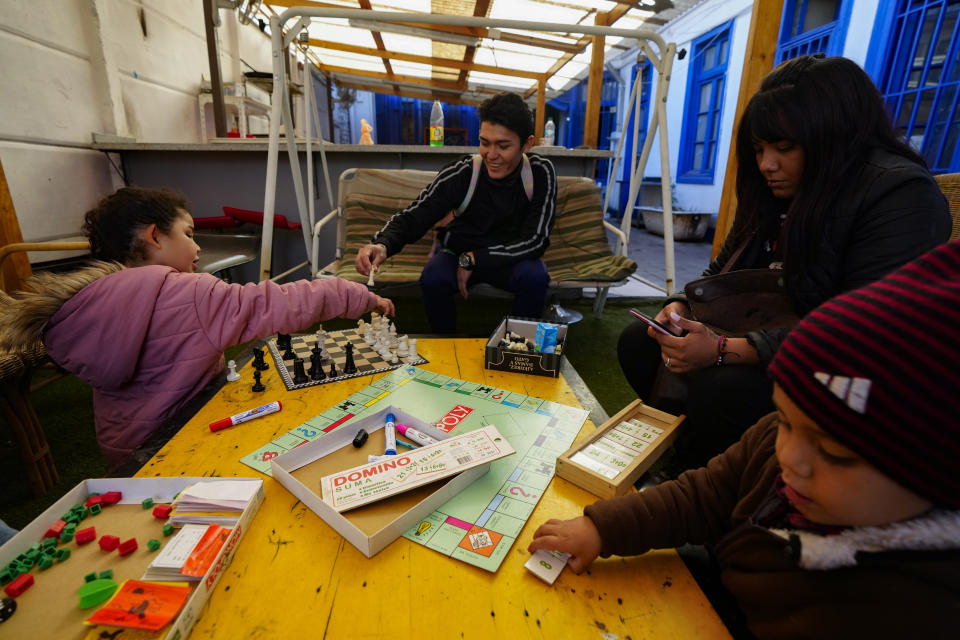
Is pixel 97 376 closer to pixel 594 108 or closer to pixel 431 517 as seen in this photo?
pixel 431 517

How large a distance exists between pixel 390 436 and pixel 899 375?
28.3 inches

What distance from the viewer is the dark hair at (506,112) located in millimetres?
1760

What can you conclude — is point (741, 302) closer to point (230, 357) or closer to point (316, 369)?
point (316, 369)

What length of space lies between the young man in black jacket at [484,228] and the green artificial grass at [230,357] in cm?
29

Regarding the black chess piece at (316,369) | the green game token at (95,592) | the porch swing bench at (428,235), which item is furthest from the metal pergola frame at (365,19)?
the green game token at (95,592)

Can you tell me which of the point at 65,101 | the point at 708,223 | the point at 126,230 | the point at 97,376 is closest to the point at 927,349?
the point at 97,376

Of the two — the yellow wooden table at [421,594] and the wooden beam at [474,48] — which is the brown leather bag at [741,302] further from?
the wooden beam at [474,48]

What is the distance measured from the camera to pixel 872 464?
0.40m

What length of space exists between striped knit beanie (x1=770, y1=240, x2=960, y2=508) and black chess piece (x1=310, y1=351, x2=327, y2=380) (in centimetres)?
99

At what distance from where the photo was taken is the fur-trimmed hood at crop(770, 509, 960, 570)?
387 mm

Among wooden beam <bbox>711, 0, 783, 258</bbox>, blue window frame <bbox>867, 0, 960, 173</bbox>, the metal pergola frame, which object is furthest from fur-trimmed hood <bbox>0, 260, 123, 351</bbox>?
blue window frame <bbox>867, 0, 960, 173</bbox>

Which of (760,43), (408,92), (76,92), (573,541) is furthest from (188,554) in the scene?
(408,92)

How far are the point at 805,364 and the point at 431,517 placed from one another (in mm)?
512

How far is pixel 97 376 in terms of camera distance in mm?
968
